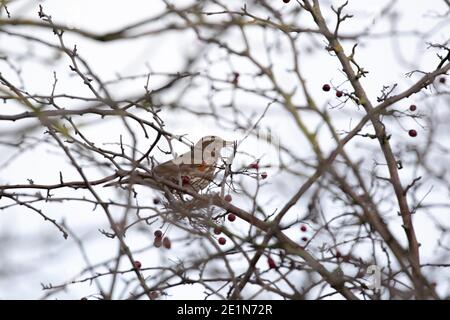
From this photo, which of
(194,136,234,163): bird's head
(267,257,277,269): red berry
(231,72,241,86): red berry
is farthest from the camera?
(194,136,234,163): bird's head

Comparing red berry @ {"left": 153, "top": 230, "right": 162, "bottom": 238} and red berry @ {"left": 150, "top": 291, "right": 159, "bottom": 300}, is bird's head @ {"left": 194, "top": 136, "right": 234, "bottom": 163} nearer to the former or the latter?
red berry @ {"left": 153, "top": 230, "right": 162, "bottom": 238}

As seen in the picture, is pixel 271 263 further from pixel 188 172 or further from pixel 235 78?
pixel 235 78

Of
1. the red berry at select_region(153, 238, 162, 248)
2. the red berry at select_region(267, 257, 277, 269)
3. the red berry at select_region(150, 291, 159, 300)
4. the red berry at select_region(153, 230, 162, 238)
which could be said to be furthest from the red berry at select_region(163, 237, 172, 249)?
the red berry at select_region(267, 257, 277, 269)

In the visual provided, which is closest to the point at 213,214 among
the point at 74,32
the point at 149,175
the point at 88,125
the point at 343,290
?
the point at 149,175

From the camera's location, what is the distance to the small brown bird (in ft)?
16.1

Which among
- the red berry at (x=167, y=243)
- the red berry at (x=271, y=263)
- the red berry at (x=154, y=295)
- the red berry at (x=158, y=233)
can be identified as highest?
the red berry at (x=158, y=233)

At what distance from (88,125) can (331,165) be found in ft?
3.67

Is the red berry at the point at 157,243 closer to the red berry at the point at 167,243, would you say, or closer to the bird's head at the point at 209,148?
the red berry at the point at 167,243

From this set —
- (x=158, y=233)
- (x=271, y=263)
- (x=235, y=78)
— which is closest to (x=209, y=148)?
(x=235, y=78)

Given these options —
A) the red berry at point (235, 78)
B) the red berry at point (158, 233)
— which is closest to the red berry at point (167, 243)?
the red berry at point (158, 233)

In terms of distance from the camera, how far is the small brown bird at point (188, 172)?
4.91 meters
